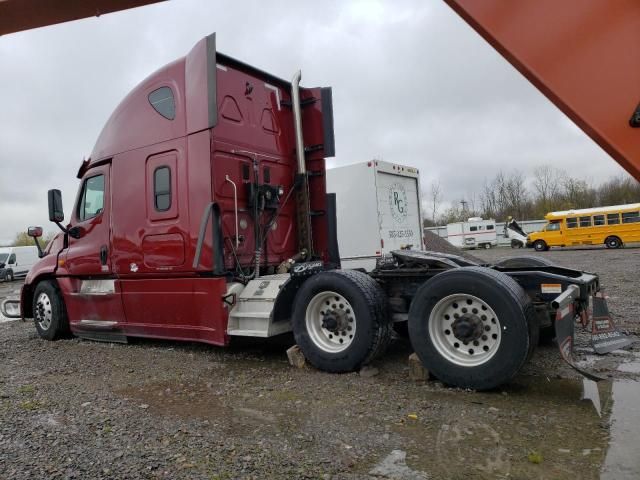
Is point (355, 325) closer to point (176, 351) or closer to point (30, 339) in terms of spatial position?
point (176, 351)

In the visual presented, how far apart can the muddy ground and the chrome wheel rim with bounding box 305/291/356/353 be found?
34cm

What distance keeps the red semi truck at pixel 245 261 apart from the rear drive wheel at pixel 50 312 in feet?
0.07

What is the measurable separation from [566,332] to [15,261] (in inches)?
1417

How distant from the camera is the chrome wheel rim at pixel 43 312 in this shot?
26.6 feet

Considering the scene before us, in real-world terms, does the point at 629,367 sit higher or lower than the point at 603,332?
lower

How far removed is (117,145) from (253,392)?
13.6 ft

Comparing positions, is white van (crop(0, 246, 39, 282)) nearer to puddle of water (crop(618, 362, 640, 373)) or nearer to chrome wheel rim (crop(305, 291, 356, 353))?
chrome wheel rim (crop(305, 291, 356, 353))

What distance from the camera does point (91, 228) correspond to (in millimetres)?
7316

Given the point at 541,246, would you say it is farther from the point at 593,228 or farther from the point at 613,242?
the point at 613,242

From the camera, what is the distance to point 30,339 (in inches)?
333

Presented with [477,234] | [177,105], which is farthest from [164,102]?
[477,234]

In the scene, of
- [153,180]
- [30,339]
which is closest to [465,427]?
[153,180]

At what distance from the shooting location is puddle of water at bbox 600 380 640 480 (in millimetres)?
2869

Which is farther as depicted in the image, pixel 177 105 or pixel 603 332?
pixel 177 105
